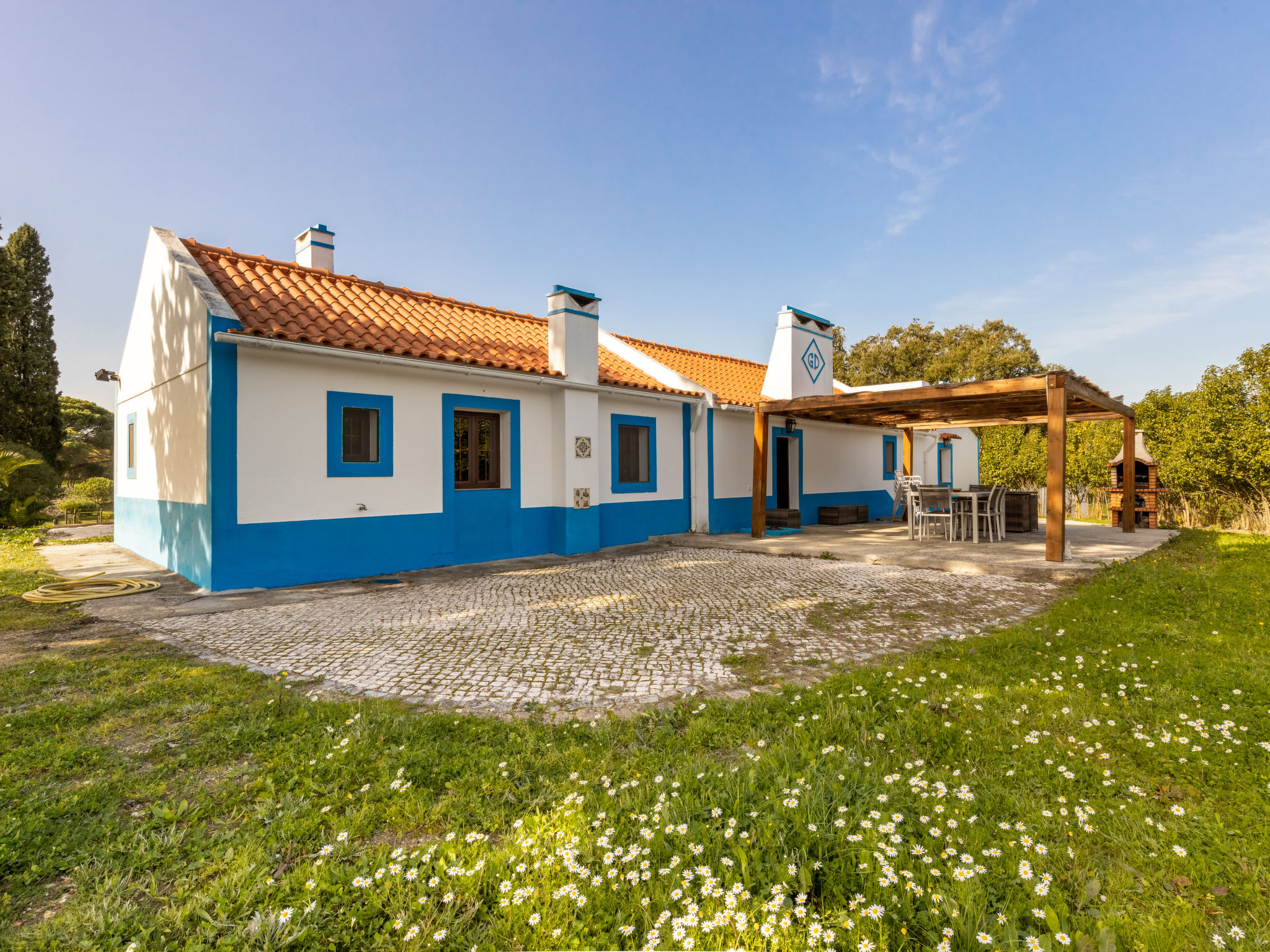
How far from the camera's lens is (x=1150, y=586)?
693cm

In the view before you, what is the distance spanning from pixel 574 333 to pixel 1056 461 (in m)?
8.11

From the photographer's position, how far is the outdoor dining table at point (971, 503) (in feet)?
37.0

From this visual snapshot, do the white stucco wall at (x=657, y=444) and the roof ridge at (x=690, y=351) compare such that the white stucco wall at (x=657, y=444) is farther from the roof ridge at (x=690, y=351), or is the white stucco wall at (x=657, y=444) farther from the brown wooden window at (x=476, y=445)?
the roof ridge at (x=690, y=351)

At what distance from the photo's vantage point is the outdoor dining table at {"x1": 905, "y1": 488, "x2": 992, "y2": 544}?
37.0ft

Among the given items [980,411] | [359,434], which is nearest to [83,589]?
[359,434]

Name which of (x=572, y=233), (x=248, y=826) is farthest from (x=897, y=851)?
(x=572, y=233)

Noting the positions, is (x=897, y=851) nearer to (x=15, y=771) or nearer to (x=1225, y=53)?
(x=15, y=771)

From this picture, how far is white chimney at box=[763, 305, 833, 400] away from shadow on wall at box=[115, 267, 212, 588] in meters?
11.2

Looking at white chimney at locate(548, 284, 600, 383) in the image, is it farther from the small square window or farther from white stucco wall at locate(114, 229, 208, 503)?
white stucco wall at locate(114, 229, 208, 503)

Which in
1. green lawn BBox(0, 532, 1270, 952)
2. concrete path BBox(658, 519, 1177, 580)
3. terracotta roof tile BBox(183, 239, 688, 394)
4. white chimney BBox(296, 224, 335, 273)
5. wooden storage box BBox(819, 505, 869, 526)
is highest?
white chimney BBox(296, 224, 335, 273)

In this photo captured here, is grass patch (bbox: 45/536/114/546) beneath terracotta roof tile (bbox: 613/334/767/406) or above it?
beneath

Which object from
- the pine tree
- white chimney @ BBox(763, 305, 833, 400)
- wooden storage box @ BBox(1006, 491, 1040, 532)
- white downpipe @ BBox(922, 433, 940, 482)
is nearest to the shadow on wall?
white chimney @ BBox(763, 305, 833, 400)

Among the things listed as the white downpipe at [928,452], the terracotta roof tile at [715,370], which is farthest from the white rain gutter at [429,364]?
the white downpipe at [928,452]

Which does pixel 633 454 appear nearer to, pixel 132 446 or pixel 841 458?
pixel 841 458
